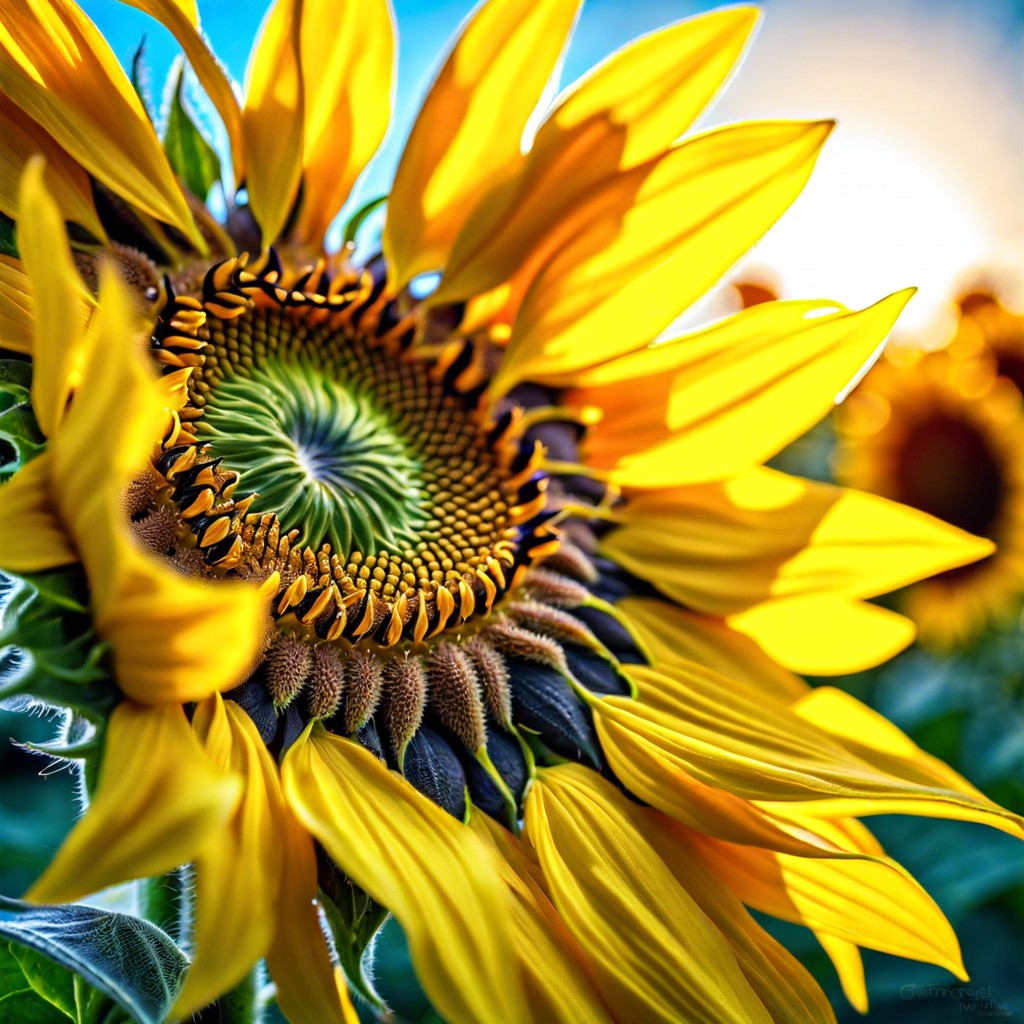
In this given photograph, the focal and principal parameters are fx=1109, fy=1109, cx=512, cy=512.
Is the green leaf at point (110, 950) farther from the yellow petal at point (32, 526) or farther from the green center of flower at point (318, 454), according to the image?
the green center of flower at point (318, 454)

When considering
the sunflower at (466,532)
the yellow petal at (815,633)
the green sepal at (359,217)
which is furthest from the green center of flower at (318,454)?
the yellow petal at (815,633)

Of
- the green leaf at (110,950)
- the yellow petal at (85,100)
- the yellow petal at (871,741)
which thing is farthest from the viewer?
the yellow petal at (871,741)

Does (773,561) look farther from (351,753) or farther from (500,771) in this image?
(351,753)

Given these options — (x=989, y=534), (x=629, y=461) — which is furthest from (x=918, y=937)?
(x=989, y=534)

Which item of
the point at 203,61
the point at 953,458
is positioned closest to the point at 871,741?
the point at 203,61

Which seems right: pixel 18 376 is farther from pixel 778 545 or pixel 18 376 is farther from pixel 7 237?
pixel 778 545

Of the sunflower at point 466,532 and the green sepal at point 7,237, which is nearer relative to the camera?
the sunflower at point 466,532
